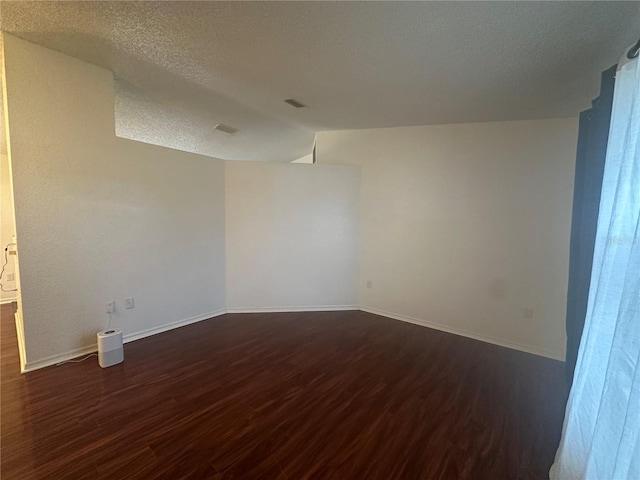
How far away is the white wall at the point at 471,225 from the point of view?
2980 millimetres

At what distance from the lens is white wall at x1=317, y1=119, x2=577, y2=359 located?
9.78ft

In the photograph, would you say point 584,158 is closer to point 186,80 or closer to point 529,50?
point 529,50

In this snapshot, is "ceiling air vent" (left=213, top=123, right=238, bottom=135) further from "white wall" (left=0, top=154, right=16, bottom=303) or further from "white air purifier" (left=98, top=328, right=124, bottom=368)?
"white wall" (left=0, top=154, right=16, bottom=303)

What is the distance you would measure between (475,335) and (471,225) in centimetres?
136

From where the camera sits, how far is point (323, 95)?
9.63ft

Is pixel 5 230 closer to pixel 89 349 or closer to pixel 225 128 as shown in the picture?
pixel 89 349

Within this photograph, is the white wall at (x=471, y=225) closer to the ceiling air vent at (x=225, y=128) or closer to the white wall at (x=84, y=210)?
the ceiling air vent at (x=225, y=128)

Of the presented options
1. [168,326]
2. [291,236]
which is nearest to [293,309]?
[291,236]

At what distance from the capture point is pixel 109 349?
252 cm

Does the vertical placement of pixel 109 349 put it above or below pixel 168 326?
above

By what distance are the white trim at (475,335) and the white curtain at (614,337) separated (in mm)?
1903

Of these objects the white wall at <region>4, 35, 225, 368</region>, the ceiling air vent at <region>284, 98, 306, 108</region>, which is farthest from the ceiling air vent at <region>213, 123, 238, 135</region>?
the ceiling air vent at <region>284, 98, 306, 108</region>

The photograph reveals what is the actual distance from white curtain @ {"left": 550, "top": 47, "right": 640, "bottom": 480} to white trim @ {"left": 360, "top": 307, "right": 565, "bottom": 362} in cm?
190

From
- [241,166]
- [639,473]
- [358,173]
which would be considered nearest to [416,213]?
[358,173]
